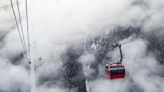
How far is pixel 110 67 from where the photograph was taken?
2330 inches

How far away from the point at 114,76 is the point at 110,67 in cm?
222

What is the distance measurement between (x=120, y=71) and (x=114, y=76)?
5.74ft

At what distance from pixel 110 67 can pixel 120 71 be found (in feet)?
7.88

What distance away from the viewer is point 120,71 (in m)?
59.1

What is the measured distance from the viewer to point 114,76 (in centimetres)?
5928
